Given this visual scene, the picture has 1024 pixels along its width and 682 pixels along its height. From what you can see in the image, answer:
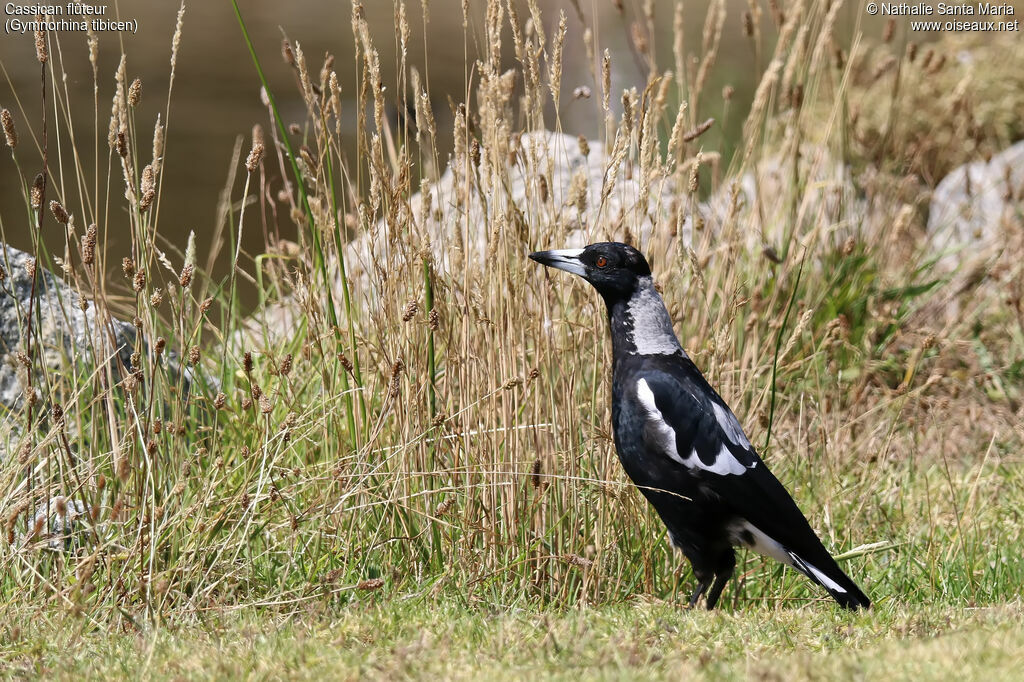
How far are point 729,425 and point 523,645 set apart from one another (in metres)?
0.90

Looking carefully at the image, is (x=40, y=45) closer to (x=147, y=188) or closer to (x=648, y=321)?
(x=147, y=188)

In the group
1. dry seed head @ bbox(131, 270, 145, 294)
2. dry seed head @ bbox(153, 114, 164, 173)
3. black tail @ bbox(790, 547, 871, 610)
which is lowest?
black tail @ bbox(790, 547, 871, 610)

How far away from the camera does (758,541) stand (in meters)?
2.94

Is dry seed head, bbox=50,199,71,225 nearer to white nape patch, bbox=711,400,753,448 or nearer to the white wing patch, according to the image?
the white wing patch

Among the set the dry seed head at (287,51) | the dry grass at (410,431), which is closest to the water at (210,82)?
the dry seed head at (287,51)

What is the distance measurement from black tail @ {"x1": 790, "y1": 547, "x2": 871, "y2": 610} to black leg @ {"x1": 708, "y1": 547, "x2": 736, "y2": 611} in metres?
0.22

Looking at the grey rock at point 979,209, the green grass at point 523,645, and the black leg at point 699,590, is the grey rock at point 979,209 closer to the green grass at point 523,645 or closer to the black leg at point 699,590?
the black leg at point 699,590

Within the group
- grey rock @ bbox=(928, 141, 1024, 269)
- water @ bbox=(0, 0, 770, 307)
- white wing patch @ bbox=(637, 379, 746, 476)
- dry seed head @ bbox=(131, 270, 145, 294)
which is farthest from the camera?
water @ bbox=(0, 0, 770, 307)

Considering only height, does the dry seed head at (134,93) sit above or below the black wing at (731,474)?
above

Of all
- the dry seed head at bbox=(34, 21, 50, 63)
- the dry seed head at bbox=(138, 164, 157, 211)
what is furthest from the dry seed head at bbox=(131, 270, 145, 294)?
the dry seed head at bbox=(34, 21, 50, 63)

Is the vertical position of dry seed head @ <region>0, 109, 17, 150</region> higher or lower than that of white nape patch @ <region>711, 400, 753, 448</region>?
higher

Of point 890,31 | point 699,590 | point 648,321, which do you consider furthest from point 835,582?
point 890,31

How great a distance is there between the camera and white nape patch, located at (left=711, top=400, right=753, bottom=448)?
9.66 feet

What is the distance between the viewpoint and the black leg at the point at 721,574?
299 centimetres
